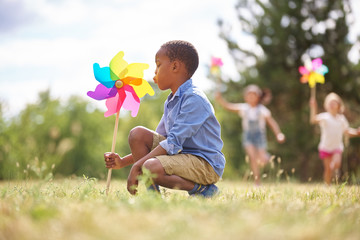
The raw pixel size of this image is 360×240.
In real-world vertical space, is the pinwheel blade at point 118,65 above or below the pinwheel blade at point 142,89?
above

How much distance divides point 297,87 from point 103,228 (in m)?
7.99

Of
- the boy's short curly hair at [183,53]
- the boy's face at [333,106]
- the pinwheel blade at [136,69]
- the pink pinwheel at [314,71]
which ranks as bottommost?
the boy's face at [333,106]

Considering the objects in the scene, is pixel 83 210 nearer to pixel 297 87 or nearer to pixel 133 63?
pixel 133 63

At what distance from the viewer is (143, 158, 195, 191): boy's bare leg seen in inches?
96.2

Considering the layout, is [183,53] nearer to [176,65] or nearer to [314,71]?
A: [176,65]

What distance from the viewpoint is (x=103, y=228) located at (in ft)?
4.62

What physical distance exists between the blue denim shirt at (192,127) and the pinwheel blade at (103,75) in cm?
47

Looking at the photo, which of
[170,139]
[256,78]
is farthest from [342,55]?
[170,139]

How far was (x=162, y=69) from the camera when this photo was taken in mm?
2770

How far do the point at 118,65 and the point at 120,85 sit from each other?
0.47ft

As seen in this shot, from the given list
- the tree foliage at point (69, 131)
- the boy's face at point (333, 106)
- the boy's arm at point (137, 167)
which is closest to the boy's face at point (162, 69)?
the boy's arm at point (137, 167)

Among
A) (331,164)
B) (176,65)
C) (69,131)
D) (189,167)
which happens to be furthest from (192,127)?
(69,131)

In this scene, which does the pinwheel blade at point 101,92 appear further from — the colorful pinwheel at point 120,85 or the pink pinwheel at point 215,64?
the pink pinwheel at point 215,64

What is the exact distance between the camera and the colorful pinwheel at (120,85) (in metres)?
2.84
